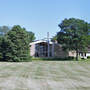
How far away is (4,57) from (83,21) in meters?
25.2

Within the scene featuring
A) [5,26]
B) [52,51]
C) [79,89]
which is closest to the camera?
[79,89]

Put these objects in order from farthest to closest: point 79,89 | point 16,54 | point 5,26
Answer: point 5,26, point 16,54, point 79,89

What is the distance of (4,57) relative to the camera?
3784 cm

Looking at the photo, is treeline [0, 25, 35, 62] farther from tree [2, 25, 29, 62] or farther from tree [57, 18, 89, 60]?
tree [57, 18, 89, 60]

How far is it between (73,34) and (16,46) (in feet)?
60.0

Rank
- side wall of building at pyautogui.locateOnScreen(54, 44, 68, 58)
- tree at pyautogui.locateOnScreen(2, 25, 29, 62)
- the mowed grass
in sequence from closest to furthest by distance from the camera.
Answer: the mowed grass, tree at pyautogui.locateOnScreen(2, 25, 29, 62), side wall of building at pyautogui.locateOnScreen(54, 44, 68, 58)

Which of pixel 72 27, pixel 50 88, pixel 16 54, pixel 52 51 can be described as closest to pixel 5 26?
pixel 52 51

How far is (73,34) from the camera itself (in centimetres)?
4812

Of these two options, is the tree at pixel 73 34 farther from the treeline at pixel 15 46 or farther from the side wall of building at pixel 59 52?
the treeline at pixel 15 46

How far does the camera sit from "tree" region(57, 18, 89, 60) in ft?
155

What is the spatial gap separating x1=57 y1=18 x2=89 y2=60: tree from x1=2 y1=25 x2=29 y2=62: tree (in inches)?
552

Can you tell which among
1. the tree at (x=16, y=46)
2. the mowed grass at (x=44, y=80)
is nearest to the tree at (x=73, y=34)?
the tree at (x=16, y=46)

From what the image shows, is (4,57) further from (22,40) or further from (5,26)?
(5,26)

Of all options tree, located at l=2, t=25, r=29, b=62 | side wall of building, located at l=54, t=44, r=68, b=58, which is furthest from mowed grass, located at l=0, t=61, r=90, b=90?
side wall of building, located at l=54, t=44, r=68, b=58
